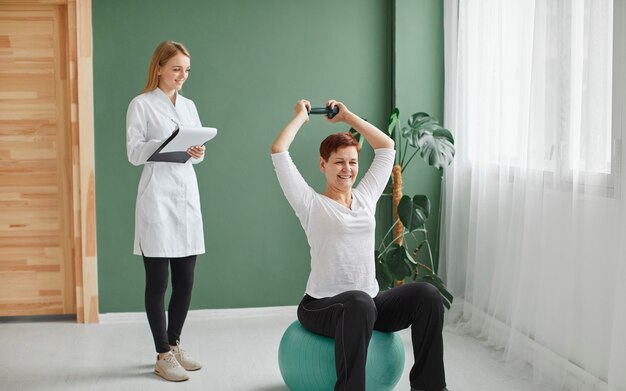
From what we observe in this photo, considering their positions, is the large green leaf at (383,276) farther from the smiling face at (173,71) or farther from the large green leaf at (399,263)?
the smiling face at (173,71)

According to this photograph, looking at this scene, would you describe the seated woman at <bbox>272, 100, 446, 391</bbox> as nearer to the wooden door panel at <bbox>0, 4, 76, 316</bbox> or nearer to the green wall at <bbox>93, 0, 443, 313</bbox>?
the green wall at <bbox>93, 0, 443, 313</bbox>

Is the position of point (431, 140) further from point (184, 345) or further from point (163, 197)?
point (184, 345)

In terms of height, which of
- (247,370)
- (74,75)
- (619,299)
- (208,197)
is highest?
(74,75)

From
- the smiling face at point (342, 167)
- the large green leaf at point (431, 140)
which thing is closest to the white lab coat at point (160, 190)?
the smiling face at point (342, 167)

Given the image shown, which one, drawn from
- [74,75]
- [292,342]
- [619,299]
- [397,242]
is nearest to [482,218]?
[397,242]

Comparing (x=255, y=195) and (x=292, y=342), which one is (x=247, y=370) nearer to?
(x=292, y=342)

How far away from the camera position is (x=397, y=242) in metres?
4.03

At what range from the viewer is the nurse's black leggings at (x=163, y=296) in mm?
3117

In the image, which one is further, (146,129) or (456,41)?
(456,41)

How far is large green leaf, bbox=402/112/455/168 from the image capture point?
3.68 meters

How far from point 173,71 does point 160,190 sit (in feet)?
1.74

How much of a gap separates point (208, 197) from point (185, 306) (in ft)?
3.59

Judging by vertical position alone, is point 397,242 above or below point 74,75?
below

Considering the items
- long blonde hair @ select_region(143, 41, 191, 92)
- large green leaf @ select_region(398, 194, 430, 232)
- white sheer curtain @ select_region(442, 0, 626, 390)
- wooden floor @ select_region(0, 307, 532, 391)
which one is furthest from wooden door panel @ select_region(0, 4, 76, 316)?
white sheer curtain @ select_region(442, 0, 626, 390)
